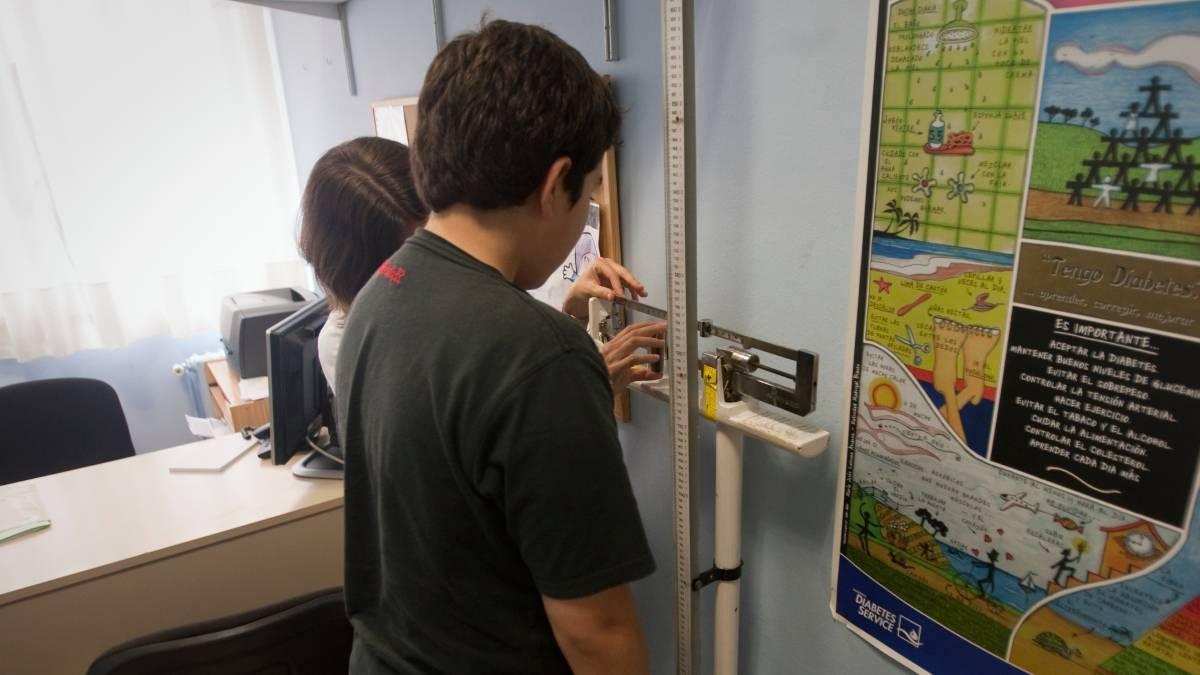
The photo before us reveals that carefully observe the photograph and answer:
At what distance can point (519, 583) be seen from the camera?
2.74 ft

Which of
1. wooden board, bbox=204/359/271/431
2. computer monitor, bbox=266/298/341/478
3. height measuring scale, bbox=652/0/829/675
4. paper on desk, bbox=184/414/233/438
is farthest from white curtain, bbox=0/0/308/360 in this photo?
height measuring scale, bbox=652/0/829/675

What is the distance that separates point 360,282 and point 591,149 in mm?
752

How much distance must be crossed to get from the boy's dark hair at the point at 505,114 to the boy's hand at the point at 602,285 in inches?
19.7

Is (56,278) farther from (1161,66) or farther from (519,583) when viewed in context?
(1161,66)

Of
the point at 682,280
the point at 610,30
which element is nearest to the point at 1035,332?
the point at 682,280

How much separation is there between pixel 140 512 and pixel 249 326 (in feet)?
3.68

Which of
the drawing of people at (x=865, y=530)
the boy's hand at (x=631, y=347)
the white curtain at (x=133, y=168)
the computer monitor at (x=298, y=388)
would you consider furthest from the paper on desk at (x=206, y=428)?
the drawing of people at (x=865, y=530)

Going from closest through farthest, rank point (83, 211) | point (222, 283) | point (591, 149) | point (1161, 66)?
point (1161, 66) → point (591, 149) → point (83, 211) → point (222, 283)

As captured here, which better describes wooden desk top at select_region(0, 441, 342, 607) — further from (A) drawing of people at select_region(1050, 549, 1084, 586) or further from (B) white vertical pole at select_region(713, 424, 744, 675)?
(A) drawing of people at select_region(1050, 549, 1084, 586)

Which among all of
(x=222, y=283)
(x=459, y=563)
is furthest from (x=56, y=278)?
(x=459, y=563)

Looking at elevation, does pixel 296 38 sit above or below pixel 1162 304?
above

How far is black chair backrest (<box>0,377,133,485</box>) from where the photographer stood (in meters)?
2.00

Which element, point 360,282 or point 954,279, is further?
point 360,282

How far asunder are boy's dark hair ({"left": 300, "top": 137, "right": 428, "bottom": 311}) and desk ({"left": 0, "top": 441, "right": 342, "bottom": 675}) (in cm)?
64
